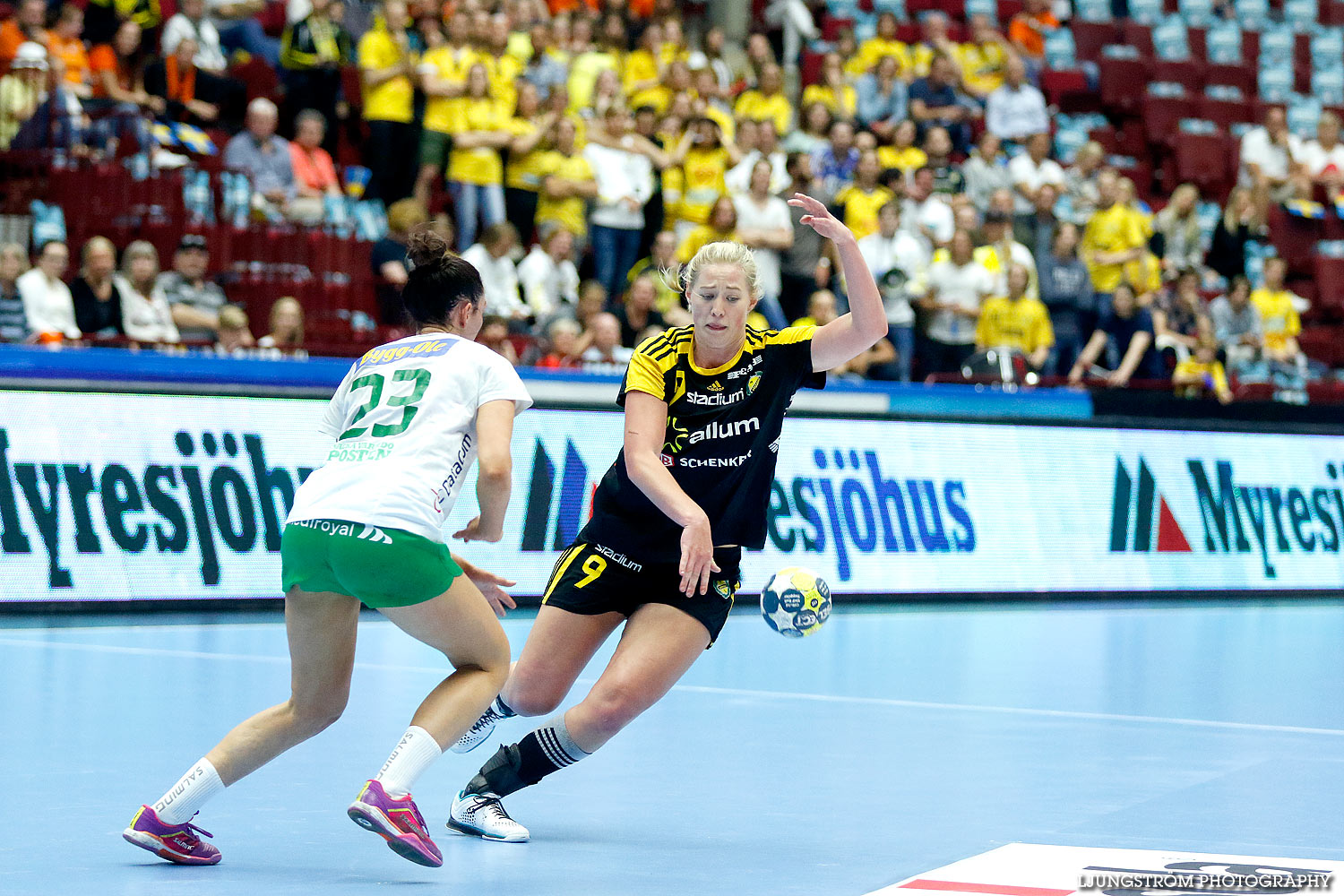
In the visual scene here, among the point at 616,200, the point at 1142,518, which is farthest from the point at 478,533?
the point at 616,200

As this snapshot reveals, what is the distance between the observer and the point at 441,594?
4801 millimetres

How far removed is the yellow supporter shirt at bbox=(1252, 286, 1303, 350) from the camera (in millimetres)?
19938

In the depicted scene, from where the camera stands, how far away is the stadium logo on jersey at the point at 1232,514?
1434cm

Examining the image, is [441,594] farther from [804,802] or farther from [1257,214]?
[1257,214]

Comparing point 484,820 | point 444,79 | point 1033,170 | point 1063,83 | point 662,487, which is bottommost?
point 484,820

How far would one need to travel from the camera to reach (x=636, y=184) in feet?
54.3

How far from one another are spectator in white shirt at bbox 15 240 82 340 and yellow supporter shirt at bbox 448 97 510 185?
412 cm

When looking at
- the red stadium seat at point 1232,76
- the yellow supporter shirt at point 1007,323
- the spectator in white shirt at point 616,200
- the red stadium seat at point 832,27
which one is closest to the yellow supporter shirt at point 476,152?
the spectator in white shirt at point 616,200

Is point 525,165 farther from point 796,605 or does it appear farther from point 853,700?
point 796,605

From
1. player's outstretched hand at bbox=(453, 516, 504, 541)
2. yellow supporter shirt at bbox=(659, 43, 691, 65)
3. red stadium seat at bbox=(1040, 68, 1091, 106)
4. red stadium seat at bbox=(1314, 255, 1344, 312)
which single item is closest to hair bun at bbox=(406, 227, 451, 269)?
player's outstretched hand at bbox=(453, 516, 504, 541)

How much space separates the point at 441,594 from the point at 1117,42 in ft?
74.1

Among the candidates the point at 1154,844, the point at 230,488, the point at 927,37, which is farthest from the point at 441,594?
the point at 927,37

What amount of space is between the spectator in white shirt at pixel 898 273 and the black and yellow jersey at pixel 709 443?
11.1m

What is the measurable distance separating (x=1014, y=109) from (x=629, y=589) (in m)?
16.3
